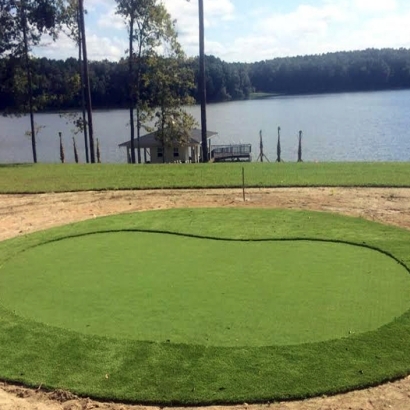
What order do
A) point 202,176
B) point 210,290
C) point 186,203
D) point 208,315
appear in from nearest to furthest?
point 208,315, point 210,290, point 186,203, point 202,176

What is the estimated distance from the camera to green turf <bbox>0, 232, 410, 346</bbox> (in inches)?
205

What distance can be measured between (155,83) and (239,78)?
205 feet

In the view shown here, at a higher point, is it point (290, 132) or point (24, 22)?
point (24, 22)

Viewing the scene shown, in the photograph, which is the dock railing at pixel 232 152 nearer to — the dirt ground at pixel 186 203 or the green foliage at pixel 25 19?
the green foliage at pixel 25 19

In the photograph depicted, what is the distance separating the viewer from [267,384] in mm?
4402

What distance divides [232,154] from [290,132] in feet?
55.6

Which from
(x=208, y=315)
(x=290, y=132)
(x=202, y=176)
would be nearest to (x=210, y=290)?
(x=208, y=315)

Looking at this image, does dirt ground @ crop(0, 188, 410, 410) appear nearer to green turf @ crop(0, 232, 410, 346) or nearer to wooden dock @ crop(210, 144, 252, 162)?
green turf @ crop(0, 232, 410, 346)

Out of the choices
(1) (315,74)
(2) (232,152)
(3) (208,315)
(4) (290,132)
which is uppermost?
(1) (315,74)

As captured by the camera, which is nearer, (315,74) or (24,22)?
(24,22)

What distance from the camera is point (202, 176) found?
15.1 meters

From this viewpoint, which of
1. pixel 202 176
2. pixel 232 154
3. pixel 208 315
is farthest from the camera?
pixel 232 154

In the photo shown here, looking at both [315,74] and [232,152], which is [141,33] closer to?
[232,152]

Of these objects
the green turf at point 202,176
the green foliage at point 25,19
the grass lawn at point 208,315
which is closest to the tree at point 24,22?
the green foliage at point 25,19
